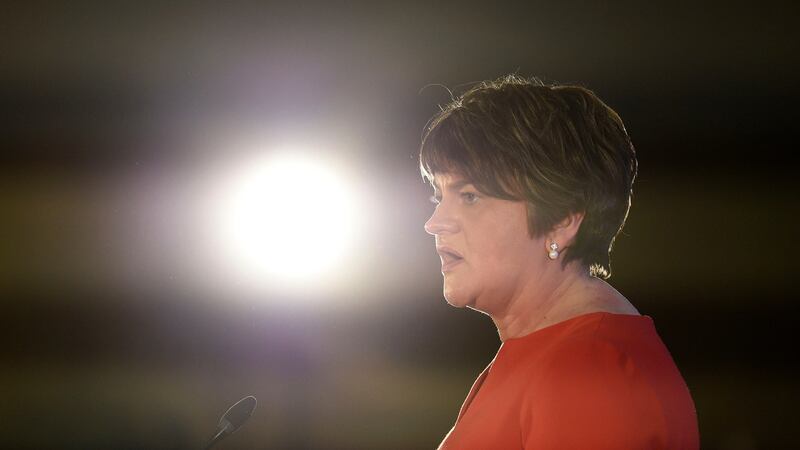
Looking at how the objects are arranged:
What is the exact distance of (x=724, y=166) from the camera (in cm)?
228

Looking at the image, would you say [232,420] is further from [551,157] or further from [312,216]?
[312,216]

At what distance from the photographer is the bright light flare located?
251 cm

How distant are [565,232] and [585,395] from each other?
10.8 inches

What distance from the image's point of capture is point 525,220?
106 cm

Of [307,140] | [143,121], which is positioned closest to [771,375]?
[307,140]

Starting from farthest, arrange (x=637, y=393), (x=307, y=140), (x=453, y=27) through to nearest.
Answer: (x=307, y=140)
(x=453, y=27)
(x=637, y=393)

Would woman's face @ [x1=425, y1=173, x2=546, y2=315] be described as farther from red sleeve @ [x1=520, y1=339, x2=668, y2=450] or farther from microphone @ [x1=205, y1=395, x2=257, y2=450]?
microphone @ [x1=205, y1=395, x2=257, y2=450]

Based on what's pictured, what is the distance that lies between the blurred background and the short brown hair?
1213 mm

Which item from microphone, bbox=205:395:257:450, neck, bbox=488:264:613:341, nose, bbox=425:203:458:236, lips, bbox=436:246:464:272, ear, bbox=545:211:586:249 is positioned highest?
nose, bbox=425:203:458:236

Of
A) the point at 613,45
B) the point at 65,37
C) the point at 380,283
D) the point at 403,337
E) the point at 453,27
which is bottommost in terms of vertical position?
the point at 403,337

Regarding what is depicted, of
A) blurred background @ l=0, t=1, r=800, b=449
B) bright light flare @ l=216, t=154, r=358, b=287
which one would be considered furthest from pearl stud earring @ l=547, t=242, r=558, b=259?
bright light flare @ l=216, t=154, r=358, b=287

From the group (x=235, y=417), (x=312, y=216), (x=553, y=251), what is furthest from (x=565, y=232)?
(x=312, y=216)

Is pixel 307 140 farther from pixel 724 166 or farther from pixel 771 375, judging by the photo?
pixel 771 375

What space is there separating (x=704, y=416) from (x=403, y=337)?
2.96 ft
